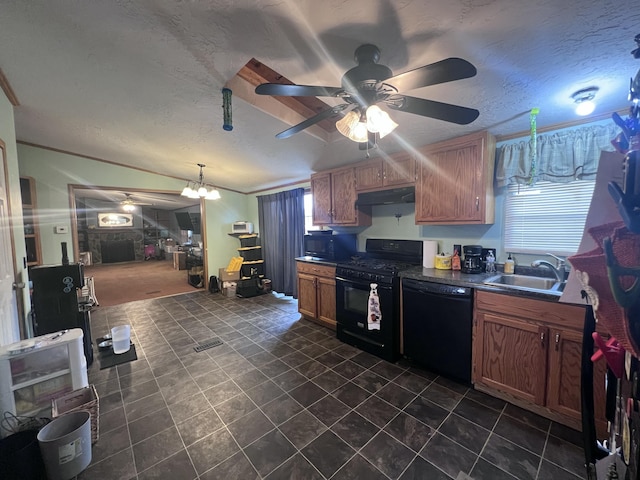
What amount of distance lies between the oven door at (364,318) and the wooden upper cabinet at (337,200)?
89 centimetres

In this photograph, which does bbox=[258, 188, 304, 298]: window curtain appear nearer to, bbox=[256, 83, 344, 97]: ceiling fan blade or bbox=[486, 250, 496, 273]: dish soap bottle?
bbox=[486, 250, 496, 273]: dish soap bottle

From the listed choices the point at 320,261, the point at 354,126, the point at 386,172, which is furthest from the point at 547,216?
the point at 320,261

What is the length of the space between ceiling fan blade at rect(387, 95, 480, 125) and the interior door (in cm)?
298

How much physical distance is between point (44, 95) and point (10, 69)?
1.32 feet

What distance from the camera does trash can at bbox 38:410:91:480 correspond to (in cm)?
141

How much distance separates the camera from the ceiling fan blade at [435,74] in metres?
1.04

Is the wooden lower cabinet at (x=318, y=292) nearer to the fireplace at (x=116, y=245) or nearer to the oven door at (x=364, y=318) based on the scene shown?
the oven door at (x=364, y=318)

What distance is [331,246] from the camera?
3.51 metres

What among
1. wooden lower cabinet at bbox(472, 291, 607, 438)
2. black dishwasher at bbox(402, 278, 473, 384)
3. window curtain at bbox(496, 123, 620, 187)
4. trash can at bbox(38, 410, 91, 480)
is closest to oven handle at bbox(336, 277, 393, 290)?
black dishwasher at bbox(402, 278, 473, 384)

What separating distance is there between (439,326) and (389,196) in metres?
1.46

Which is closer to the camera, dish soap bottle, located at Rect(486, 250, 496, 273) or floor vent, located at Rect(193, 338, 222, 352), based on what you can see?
dish soap bottle, located at Rect(486, 250, 496, 273)

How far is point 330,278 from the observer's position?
3.35 metres

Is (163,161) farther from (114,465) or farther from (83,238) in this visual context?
(83,238)

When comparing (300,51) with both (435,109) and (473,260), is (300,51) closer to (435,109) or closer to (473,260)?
(435,109)
